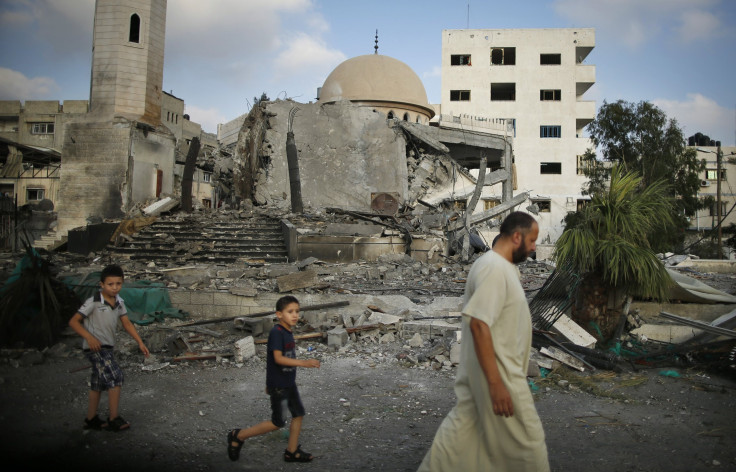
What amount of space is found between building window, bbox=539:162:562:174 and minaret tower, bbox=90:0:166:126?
2660 cm

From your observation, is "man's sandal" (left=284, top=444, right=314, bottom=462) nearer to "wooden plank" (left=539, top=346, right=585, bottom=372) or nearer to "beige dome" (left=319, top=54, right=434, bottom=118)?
"wooden plank" (left=539, top=346, right=585, bottom=372)

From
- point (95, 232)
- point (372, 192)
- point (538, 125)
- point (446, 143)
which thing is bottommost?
point (95, 232)

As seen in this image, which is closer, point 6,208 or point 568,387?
point 568,387

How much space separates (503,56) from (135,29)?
27116 millimetres

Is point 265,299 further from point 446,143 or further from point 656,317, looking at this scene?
point 446,143

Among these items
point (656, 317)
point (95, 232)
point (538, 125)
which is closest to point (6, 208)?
point (95, 232)

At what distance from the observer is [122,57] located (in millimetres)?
19000

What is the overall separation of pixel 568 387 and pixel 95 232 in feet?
43.6

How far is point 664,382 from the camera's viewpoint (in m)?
5.33

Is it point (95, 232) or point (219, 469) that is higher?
point (95, 232)

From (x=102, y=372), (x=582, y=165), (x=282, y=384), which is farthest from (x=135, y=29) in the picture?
(x=582, y=165)

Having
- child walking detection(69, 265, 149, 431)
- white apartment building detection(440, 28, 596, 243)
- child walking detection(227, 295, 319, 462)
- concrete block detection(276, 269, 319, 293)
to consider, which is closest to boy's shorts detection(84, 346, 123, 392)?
child walking detection(69, 265, 149, 431)

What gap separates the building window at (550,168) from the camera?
35719 millimetres

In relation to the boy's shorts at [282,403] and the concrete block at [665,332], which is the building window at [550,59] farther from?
the boy's shorts at [282,403]
